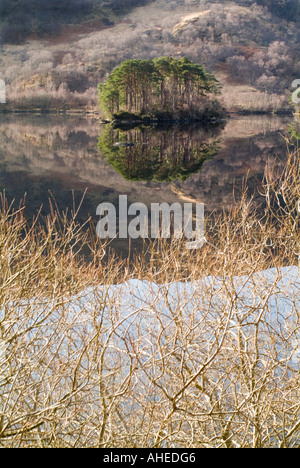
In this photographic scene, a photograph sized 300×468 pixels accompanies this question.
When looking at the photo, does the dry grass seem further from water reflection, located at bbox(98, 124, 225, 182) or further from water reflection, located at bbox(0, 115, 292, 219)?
water reflection, located at bbox(98, 124, 225, 182)

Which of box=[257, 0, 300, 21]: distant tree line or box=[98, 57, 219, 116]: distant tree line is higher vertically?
box=[257, 0, 300, 21]: distant tree line

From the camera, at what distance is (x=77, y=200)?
2092cm

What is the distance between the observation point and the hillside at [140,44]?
276ft

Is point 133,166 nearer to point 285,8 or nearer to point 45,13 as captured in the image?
point 285,8

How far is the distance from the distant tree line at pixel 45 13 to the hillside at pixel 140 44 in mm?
270

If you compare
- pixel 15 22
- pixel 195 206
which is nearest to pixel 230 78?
pixel 15 22

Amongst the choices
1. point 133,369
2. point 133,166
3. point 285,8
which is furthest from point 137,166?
point 285,8

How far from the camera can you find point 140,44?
4542 inches

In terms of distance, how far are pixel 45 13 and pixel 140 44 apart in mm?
49872

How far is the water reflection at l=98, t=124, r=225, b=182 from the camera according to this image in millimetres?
24594

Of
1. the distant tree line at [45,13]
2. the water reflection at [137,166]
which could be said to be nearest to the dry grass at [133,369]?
the water reflection at [137,166]

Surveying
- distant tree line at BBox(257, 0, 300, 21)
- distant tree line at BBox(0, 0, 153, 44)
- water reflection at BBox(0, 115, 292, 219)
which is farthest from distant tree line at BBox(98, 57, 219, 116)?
distant tree line at BBox(0, 0, 153, 44)

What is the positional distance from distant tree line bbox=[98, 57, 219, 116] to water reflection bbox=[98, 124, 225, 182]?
35.4ft
